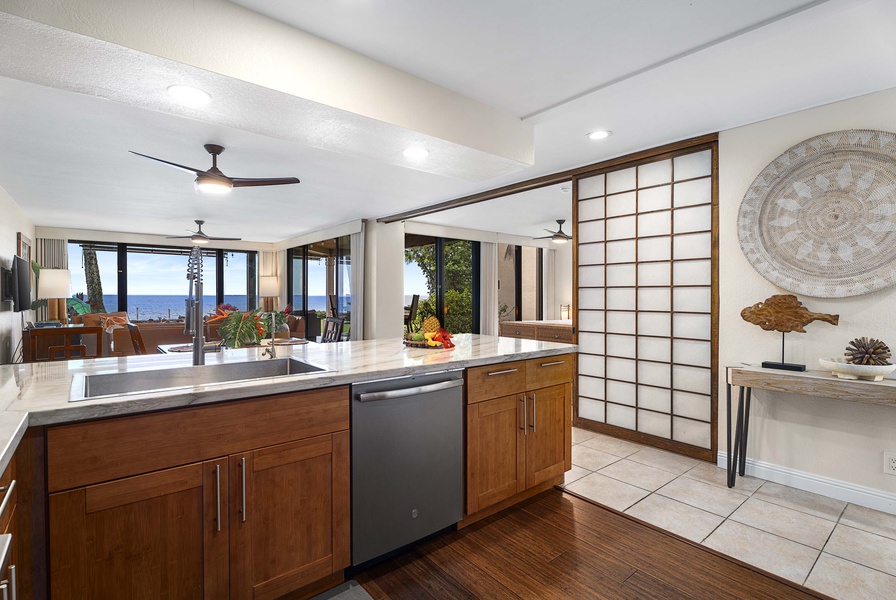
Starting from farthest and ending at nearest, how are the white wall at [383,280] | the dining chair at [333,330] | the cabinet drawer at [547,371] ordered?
the white wall at [383,280]
the dining chair at [333,330]
the cabinet drawer at [547,371]

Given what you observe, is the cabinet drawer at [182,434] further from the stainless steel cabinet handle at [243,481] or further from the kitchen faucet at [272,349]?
the kitchen faucet at [272,349]

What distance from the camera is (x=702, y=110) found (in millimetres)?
2746

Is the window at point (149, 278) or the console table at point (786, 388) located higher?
the window at point (149, 278)

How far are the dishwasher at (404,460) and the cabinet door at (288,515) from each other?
8cm

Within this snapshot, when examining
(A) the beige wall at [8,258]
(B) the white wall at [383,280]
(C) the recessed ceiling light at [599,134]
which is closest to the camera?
(C) the recessed ceiling light at [599,134]

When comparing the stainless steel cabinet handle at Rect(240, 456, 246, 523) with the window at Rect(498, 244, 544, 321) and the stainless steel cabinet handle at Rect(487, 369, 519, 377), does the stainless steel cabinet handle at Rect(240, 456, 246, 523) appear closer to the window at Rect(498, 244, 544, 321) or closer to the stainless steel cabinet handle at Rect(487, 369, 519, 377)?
the stainless steel cabinet handle at Rect(487, 369, 519, 377)

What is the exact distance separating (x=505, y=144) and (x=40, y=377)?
99.8 inches

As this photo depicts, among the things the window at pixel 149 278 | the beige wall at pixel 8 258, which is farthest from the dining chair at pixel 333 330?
the window at pixel 149 278

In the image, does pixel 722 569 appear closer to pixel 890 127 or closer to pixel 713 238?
pixel 713 238

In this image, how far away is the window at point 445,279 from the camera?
7953 millimetres

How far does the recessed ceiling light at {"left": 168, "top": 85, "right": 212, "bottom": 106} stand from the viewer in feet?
6.02

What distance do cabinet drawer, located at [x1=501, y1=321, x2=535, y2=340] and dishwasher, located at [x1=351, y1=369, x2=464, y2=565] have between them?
13.3ft

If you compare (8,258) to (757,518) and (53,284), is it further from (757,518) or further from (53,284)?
(757,518)

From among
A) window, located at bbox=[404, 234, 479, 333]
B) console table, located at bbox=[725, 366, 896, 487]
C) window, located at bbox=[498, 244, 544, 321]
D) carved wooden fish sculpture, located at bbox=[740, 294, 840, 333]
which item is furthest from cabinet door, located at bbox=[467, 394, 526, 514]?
window, located at bbox=[498, 244, 544, 321]
